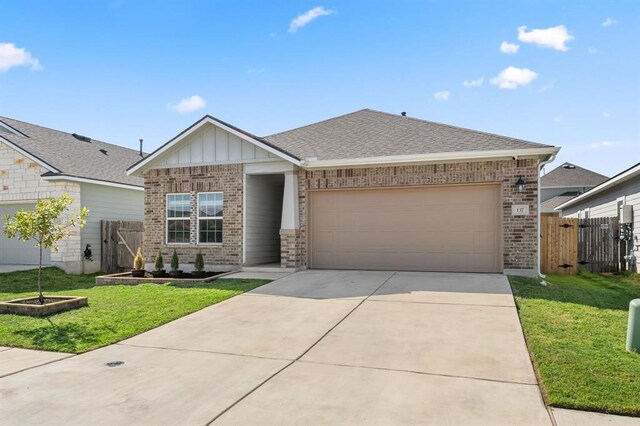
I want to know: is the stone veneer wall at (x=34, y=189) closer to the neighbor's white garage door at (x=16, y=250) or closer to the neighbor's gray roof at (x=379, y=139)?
the neighbor's white garage door at (x=16, y=250)

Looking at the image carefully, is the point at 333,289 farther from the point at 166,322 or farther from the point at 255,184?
the point at 255,184

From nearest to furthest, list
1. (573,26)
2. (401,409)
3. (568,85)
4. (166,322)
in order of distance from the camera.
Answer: (401,409), (166,322), (573,26), (568,85)

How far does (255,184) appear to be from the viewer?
13.5m

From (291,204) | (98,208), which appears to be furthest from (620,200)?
(98,208)

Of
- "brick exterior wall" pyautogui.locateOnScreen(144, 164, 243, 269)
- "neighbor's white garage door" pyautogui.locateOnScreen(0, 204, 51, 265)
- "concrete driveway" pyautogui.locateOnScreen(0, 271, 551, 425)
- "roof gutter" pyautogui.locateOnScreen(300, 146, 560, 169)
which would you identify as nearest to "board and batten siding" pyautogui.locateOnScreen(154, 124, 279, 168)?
"brick exterior wall" pyautogui.locateOnScreen(144, 164, 243, 269)

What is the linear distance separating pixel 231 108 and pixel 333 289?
29.2 feet

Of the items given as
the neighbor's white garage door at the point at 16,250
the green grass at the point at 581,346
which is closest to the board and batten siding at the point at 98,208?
the neighbor's white garage door at the point at 16,250

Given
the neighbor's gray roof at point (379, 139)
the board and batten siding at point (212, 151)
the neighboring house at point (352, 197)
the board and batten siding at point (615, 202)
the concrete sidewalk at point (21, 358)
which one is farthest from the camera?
the board and batten siding at point (615, 202)

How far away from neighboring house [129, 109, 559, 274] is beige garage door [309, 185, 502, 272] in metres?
0.03

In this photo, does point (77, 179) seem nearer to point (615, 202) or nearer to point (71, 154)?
point (71, 154)

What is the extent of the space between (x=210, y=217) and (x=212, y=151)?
204cm

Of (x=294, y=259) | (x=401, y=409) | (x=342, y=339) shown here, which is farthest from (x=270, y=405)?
(x=294, y=259)

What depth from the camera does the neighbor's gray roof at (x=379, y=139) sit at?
456 inches

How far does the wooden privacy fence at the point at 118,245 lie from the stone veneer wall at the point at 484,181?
7295 millimetres
